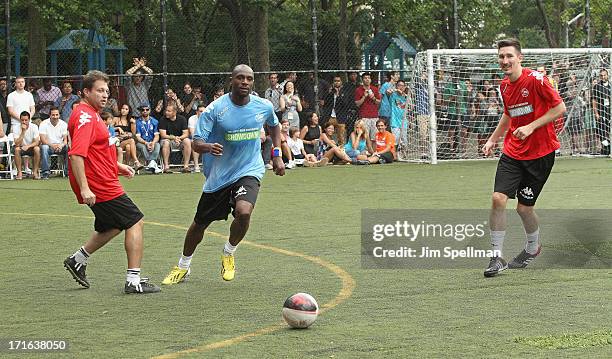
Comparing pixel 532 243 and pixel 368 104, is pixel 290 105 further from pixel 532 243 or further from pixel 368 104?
pixel 532 243

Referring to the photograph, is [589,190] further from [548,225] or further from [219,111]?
[219,111]

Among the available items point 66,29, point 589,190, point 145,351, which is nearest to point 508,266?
point 145,351

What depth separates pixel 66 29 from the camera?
26109 mm

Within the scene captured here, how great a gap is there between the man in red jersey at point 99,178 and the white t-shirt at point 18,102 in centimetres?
1335

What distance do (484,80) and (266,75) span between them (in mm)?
4944

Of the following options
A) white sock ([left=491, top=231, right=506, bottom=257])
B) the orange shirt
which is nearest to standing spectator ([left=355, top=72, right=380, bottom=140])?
the orange shirt

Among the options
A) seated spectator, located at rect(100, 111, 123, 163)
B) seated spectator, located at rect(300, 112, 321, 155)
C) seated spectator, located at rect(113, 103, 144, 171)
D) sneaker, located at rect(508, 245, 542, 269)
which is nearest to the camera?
sneaker, located at rect(508, 245, 542, 269)

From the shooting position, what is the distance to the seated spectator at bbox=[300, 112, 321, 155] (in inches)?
983

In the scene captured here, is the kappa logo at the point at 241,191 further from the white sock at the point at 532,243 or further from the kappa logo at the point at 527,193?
the white sock at the point at 532,243

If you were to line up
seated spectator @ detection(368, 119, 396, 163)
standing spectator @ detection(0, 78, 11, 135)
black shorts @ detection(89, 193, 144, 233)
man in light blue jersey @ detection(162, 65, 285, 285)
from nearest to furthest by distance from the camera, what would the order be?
black shorts @ detection(89, 193, 144, 233), man in light blue jersey @ detection(162, 65, 285, 285), standing spectator @ detection(0, 78, 11, 135), seated spectator @ detection(368, 119, 396, 163)

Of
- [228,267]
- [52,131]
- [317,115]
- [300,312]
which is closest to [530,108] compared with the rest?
[228,267]

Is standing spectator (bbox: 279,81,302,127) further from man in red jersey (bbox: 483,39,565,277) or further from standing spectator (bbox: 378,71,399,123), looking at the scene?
man in red jersey (bbox: 483,39,565,277)

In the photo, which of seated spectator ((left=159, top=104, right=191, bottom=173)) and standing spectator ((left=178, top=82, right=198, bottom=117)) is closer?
seated spectator ((left=159, top=104, right=191, bottom=173))

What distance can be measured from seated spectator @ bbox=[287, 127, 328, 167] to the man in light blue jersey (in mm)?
14513
